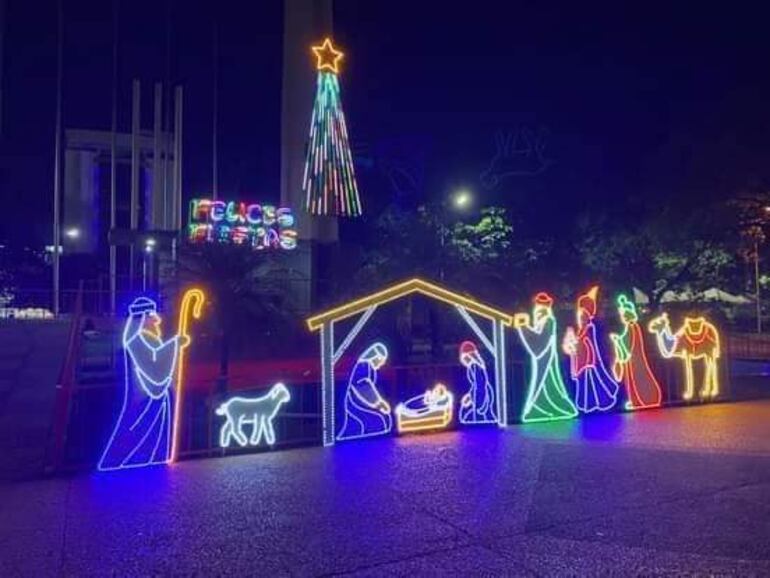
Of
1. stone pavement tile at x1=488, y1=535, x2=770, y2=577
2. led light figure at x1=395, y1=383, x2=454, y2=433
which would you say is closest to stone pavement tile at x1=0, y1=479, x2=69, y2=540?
stone pavement tile at x1=488, y1=535, x2=770, y2=577

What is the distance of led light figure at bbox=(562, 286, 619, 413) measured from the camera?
1118cm

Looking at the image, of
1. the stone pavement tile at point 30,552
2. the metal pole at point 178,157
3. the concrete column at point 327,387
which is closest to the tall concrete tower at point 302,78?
the metal pole at point 178,157

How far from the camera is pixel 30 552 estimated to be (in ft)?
17.2

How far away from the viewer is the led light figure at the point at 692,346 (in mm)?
12109

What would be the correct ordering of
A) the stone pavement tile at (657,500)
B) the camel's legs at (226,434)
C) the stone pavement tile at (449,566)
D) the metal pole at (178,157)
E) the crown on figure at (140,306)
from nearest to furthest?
the stone pavement tile at (449,566), the stone pavement tile at (657,500), the crown on figure at (140,306), the camel's legs at (226,434), the metal pole at (178,157)

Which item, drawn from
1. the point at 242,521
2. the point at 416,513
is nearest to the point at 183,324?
the point at 242,521

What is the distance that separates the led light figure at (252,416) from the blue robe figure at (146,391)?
66 cm

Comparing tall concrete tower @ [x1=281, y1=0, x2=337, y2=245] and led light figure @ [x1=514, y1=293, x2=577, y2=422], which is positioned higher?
tall concrete tower @ [x1=281, y1=0, x2=337, y2=245]

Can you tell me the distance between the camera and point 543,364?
1081 centimetres

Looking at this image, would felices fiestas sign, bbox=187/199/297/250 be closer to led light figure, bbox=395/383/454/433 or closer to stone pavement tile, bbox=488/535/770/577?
led light figure, bbox=395/383/454/433

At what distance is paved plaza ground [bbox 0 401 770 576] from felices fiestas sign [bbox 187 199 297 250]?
18496 mm

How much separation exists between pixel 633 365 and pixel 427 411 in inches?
154

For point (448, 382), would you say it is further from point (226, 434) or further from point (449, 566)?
point (449, 566)

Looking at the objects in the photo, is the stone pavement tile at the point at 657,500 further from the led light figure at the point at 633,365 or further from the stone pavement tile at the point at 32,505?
the stone pavement tile at the point at 32,505
